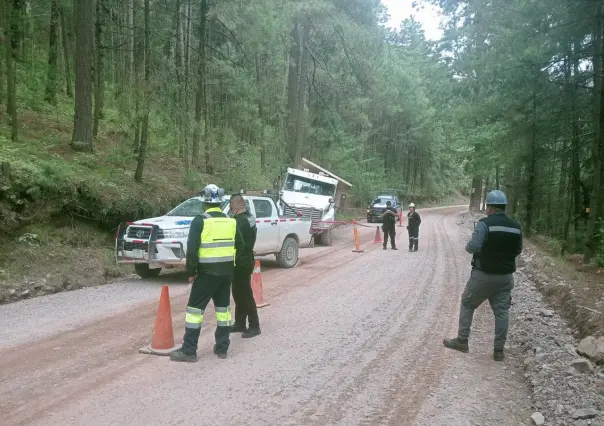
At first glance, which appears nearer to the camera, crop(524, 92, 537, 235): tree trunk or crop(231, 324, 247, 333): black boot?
crop(231, 324, 247, 333): black boot

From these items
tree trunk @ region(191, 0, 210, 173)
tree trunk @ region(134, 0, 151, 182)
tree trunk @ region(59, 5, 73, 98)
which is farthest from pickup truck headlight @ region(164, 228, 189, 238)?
tree trunk @ region(59, 5, 73, 98)

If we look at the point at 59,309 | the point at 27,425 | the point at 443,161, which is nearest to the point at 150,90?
the point at 59,309

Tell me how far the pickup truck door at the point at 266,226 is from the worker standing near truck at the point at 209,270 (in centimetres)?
655

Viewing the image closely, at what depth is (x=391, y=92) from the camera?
45656 millimetres

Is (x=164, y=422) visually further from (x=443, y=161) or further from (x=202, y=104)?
(x=443, y=161)

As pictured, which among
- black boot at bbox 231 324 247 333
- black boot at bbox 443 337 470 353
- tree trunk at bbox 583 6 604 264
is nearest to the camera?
black boot at bbox 443 337 470 353

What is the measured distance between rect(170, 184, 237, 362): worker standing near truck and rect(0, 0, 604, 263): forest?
6654mm

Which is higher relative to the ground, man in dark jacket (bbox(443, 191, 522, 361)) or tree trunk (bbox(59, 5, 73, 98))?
tree trunk (bbox(59, 5, 73, 98))

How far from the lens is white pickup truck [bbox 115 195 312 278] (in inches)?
417

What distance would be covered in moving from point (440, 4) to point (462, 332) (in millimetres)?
13440

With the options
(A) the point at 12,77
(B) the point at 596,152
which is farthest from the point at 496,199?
(A) the point at 12,77

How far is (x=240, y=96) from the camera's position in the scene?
86.5 ft

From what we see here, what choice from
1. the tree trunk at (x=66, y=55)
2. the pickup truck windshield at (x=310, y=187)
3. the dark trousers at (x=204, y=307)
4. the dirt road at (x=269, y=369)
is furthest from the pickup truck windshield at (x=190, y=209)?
the tree trunk at (x=66, y=55)

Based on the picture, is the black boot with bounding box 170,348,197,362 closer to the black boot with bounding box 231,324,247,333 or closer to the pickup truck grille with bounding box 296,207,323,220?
the black boot with bounding box 231,324,247,333
